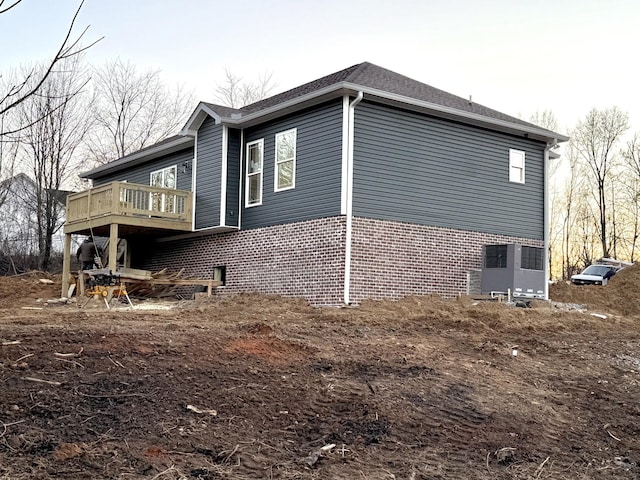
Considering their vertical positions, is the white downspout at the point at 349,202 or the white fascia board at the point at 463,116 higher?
the white fascia board at the point at 463,116

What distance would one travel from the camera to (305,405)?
7.20 metres

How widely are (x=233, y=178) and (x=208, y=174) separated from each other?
0.87 meters

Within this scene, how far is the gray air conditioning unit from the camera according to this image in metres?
17.3

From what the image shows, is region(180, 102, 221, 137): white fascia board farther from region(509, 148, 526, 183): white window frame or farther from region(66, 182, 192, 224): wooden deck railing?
region(509, 148, 526, 183): white window frame

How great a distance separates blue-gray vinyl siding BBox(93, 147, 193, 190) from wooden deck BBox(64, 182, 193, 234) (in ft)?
3.93

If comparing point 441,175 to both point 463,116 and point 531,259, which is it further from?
point 531,259

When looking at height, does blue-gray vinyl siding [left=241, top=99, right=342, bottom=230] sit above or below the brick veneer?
above

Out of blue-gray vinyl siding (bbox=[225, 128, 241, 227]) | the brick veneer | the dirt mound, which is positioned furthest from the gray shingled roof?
the dirt mound

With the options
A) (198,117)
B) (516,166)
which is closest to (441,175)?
(516,166)

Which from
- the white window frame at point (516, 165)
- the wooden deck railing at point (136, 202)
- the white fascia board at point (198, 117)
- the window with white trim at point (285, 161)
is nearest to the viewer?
the window with white trim at point (285, 161)

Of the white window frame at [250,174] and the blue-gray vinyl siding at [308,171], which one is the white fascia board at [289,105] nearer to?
the blue-gray vinyl siding at [308,171]

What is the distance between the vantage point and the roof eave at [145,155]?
70.4 feet

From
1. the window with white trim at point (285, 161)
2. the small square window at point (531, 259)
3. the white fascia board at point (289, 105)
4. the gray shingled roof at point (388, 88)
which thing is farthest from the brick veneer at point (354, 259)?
the gray shingled roof at point (388, 88)

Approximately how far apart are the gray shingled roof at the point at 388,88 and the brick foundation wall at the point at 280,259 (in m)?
3.30
